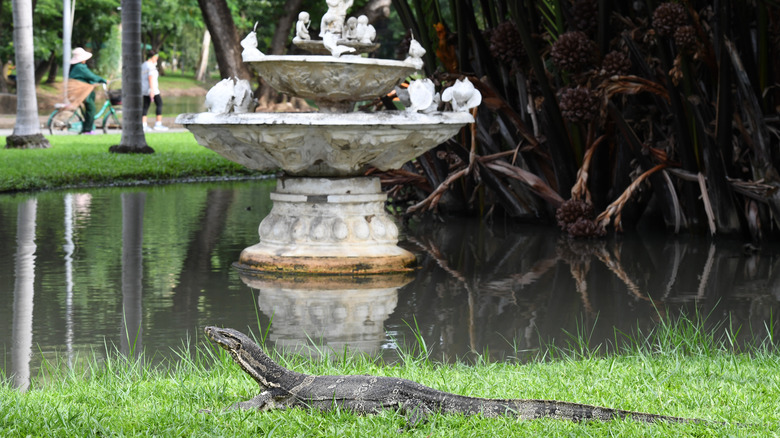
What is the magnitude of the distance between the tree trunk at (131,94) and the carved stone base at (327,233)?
9.96m

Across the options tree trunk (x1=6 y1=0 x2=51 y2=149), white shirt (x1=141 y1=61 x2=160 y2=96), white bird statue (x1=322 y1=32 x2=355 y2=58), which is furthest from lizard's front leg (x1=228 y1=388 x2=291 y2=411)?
white shirt (x1=141 y1=61 x2=160 y2=96)

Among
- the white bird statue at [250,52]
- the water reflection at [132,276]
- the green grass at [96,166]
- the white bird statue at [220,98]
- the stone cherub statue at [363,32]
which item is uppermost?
the stone cherub statue at [363,32]

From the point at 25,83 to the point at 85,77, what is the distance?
4.23 meters

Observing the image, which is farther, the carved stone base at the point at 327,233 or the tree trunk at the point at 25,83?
the tree trunk at the point at 25,83

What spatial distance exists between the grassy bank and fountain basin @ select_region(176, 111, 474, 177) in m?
2.42

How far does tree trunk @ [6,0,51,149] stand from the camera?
17.2m

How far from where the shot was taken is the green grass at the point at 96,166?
13.9 m

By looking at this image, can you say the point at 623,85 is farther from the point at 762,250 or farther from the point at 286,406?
the point at 286,406

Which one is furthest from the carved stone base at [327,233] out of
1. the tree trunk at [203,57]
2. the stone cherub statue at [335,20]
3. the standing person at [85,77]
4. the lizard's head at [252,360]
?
the tree trunk at [203,57]

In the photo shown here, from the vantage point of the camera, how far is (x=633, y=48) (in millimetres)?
8984

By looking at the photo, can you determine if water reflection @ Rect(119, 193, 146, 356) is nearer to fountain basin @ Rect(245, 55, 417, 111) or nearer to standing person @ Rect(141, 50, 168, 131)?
fountain basin @ Rect(245, 55, 417, 111)

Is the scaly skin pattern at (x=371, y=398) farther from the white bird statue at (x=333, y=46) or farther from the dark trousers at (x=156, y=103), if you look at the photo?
the dark trousers at (x=156, y=103)

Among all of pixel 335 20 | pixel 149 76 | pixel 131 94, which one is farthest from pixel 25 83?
pixel 335 20

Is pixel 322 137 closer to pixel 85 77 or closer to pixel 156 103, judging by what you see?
pixel 85 77
